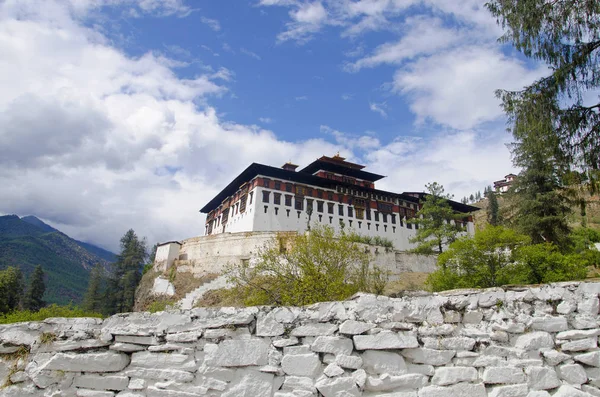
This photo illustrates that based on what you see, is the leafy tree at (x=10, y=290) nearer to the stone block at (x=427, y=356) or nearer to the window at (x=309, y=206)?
the window at (x=309, y=206)

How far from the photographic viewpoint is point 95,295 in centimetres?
5966

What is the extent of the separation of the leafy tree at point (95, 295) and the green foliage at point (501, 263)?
1932 inches

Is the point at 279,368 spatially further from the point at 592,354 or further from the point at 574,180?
the point at 574,180

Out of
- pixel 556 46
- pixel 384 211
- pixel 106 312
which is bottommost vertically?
pixel 106 312

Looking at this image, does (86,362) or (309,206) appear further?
(309,206)

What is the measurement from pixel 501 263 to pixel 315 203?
35.0 meters

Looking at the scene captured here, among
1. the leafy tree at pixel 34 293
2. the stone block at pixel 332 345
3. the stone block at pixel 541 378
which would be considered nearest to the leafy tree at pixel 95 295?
the leafy tree at pixel 34 293

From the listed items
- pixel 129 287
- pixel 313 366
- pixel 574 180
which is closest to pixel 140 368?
pixel 313 366

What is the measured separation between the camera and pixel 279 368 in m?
4.70

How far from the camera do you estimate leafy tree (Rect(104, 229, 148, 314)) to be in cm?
5781

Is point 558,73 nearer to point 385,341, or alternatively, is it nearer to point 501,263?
point 385,341

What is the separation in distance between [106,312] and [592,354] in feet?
207

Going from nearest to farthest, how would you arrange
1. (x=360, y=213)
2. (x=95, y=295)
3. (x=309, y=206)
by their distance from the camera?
(x=309, y=206) < (x=95, y=295) < (x=360, y=213)

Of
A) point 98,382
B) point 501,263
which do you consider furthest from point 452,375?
point 501,263
